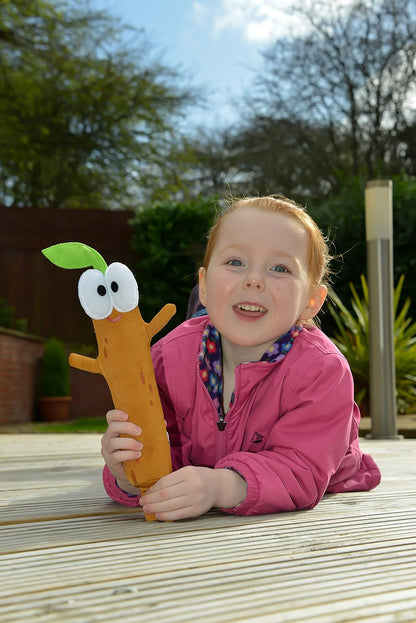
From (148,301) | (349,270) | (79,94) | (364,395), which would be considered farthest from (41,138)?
(364,395)

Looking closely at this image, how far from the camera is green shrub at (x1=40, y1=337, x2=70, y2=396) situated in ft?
24.7

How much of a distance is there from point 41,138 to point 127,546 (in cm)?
1284

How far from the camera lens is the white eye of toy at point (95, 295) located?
1229mm

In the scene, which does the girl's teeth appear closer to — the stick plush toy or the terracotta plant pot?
the stick plush toy

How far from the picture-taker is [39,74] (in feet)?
42.3

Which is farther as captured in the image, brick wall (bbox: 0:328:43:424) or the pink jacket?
brick wall (bbox: 0:328:43:424)

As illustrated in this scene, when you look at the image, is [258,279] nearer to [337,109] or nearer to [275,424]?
[275,424]

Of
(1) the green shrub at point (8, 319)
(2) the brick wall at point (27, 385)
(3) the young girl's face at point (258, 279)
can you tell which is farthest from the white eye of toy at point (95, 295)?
(1) the green shrub at point (8, 319)

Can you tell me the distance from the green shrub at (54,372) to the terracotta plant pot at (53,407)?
7cm

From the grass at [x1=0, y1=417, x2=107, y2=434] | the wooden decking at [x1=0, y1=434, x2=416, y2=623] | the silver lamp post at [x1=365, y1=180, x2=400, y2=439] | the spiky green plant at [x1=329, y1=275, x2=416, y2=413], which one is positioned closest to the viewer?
the wooden decking at [x1=0, y1=434, x2=416, y2=623]

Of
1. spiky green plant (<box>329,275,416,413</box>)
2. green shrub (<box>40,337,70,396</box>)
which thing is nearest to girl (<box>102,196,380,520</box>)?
spiky green plant (<box>329,275,416,413</box>)

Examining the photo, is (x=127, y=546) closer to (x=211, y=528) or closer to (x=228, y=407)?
(x=211, y=528)

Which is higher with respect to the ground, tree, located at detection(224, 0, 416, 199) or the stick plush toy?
tree, located at detection(224, 0, 416, 199)

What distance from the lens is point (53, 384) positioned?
7.59 m
